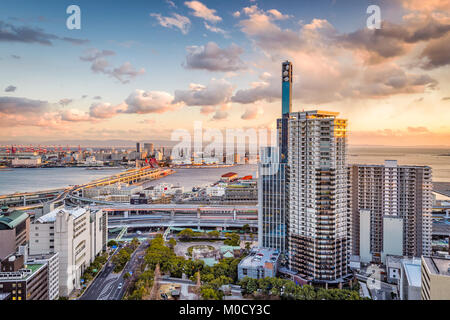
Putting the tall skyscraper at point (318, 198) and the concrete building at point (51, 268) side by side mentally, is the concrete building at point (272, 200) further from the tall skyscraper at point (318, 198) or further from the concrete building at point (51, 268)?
the concrete building at point (51, 268)

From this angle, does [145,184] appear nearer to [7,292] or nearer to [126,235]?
[126,235]

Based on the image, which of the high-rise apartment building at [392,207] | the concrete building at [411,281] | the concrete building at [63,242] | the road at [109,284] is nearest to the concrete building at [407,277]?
the concrete building at [411,281]

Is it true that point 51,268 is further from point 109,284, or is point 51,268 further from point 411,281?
point 411,281

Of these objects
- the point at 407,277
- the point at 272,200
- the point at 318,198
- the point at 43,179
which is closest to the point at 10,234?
the point at 272,200

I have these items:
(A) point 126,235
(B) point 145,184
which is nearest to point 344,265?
(A) point 126,235

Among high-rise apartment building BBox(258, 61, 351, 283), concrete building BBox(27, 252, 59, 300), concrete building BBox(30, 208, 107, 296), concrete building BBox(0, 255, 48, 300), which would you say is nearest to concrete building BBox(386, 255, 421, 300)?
high-rise apartment building BBox(258, 61, 351, 283)
